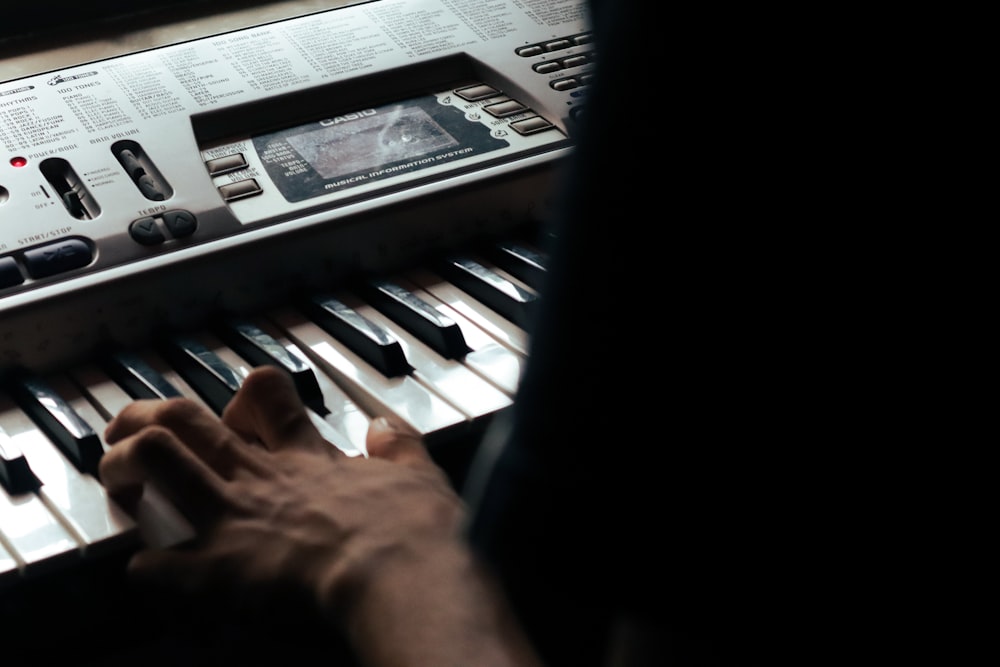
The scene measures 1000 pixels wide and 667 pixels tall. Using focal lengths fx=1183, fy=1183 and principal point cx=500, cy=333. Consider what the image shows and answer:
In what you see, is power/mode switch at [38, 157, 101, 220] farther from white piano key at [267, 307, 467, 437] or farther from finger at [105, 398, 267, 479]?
finger at [105, 398, 267, 479]

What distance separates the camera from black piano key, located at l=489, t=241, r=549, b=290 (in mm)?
1234

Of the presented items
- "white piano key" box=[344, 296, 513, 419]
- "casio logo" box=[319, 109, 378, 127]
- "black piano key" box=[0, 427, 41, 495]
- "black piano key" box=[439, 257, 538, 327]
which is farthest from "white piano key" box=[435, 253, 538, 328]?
"black piano key" box=[0, 427, 41, 495]

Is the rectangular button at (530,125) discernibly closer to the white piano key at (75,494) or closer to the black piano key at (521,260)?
the black piano key at (521,260)

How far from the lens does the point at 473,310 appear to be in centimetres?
118

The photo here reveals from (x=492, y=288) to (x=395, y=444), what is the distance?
0.30 metres

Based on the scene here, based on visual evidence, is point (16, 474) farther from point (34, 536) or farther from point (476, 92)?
point (476, 92)

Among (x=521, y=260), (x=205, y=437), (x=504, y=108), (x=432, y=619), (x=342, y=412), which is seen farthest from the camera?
(x=504, y=108)

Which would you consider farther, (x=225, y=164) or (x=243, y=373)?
(x=225, y=164)

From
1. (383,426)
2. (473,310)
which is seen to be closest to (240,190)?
(473,310)

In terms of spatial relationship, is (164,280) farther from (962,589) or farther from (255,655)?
(962,589)

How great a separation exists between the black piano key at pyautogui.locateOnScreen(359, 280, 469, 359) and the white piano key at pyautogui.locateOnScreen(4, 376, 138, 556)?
0.98 feet

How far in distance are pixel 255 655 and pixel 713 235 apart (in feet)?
2.40

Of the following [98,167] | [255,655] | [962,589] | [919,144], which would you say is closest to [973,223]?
[919,144]

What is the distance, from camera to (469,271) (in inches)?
48.1
